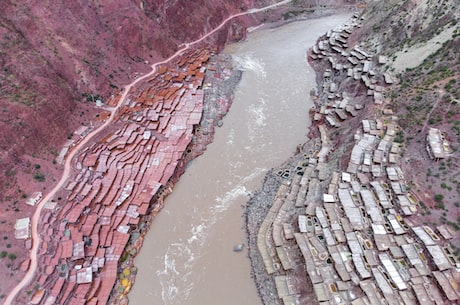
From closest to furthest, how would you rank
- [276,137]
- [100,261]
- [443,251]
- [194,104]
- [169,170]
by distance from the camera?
1. [443,251]
2. [100,261]
3. [169,170]
4. [276,137]
5. [194,104]

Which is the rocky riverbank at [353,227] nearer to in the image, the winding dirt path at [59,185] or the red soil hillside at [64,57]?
the winding dirt path at [59,185]

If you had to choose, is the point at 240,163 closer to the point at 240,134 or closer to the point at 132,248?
the point at 240,134

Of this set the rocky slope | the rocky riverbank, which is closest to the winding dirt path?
the rocky slope

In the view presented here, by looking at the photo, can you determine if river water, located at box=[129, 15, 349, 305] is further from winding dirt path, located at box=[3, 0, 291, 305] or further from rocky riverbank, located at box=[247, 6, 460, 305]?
winding dirt path, located at box=[3, 0, 291, 305]

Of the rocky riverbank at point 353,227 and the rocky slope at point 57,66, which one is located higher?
the rocky slope at point 57,66

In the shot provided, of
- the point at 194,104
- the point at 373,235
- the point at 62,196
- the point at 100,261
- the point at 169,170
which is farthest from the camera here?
the point at 194,104

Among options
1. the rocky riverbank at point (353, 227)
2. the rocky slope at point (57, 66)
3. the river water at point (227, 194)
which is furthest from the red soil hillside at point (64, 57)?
the rocky riverbank at point (353, 227)

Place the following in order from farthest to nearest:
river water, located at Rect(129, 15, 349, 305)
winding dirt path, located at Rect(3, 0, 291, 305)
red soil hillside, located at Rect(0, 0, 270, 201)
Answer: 1. red soil hillside, located at Rect(0, 0, 270, 201)
2. river water, located at Rect(129, 15, 349, 305)
3. winding dirt path, located at Rect(3, 0, 291, 305)

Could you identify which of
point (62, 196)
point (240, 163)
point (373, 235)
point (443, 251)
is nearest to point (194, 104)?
point (240, 163)
